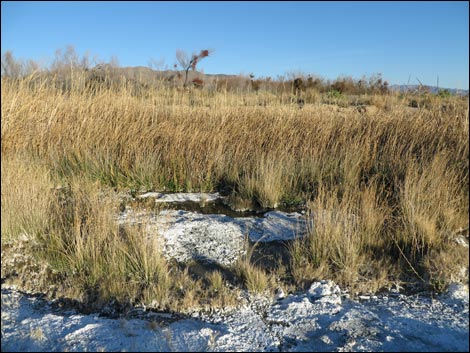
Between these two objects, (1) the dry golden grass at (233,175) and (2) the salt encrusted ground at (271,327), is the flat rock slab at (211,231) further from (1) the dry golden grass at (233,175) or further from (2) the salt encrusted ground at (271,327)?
(2) the salt encrusted ground at (271,327)

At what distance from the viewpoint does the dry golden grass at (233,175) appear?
334 centimetres

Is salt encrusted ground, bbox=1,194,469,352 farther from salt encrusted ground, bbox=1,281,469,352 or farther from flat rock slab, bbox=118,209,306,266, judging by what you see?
flat rock slab, bbox=118,209,306,266

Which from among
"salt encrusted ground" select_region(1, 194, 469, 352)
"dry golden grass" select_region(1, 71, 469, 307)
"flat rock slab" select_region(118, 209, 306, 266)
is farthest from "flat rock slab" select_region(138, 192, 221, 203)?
"salt encrusted ground" select_region(1, 194, 469, 352)

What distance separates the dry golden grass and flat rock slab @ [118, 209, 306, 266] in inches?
14.4

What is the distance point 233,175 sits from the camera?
5.73m

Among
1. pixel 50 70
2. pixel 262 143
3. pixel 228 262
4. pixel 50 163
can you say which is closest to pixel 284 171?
pixel 262 143

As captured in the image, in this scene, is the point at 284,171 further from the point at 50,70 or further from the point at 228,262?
the point at 50,70

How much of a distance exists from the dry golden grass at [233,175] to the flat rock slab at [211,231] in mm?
365

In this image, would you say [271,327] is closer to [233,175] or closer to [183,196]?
[183,196]

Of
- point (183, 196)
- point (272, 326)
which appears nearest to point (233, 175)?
point (183, 196)

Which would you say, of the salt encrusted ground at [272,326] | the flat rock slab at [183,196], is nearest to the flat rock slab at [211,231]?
the flat rock slab at [183,196]

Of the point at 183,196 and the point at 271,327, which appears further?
the point at 183,196

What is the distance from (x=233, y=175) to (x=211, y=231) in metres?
1.65

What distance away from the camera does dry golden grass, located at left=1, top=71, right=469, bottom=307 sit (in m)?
3.34
